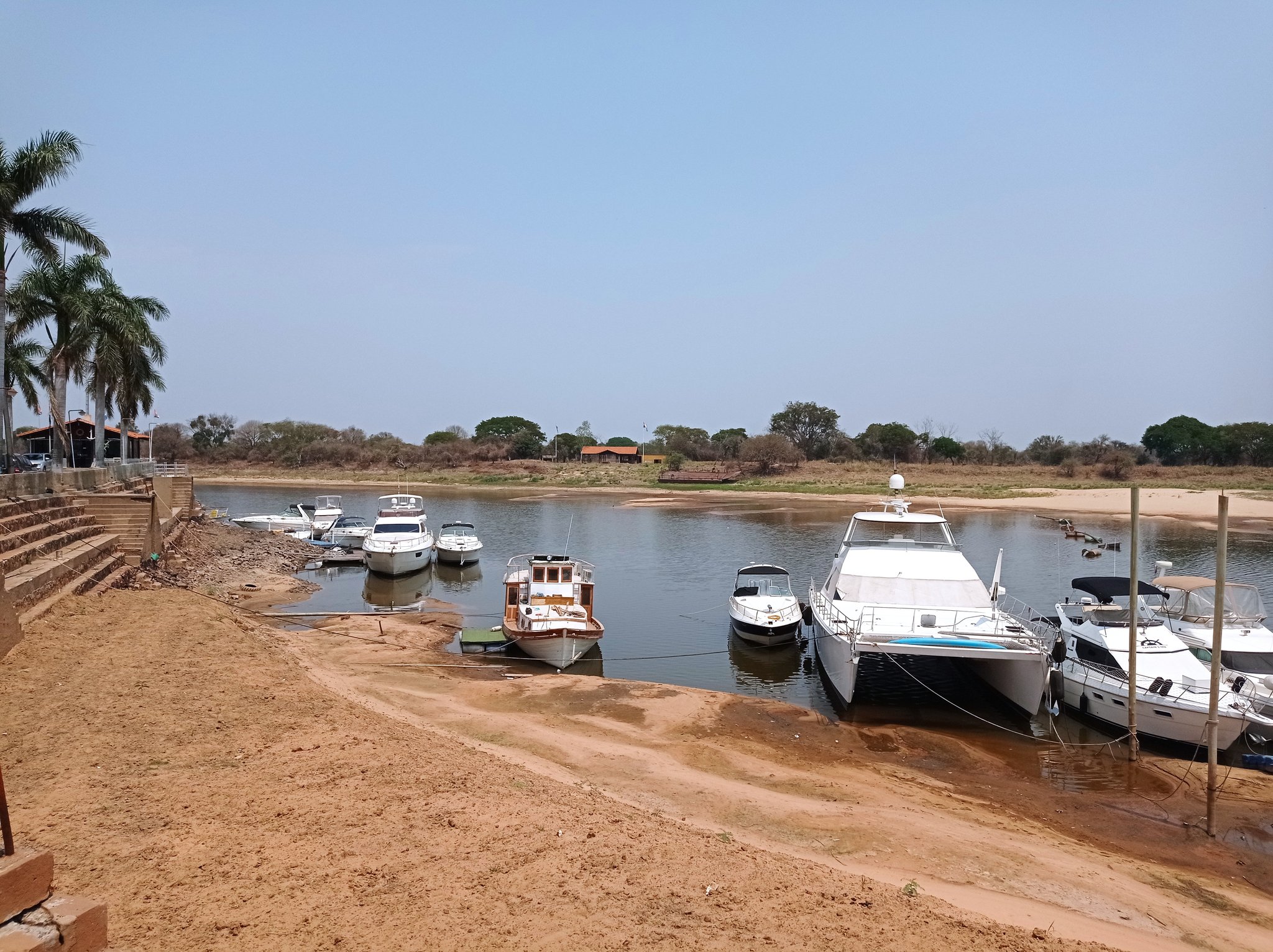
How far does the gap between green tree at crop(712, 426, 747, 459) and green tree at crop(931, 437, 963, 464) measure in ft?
90.7

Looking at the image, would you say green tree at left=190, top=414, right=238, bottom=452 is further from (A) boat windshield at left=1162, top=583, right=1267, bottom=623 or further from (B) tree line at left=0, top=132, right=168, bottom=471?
(A) boat windshield at left=1162, top=583, right=1267, bottom=623

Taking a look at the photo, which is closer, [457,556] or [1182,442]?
[457,556]

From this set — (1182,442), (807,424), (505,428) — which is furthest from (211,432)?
(1182,442)

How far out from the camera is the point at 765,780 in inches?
475

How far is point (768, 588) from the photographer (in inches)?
1004

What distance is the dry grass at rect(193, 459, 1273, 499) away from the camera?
264ft

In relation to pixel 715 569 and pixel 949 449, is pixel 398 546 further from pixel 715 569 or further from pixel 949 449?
pixel 949 449

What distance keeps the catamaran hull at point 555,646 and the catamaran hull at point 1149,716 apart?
10851mm

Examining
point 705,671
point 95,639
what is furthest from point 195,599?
point 705,671

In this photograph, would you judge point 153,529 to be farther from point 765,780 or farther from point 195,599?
point 765,780

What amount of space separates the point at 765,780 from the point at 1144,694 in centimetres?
809

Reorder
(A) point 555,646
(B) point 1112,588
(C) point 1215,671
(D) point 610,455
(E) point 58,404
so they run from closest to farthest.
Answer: (C) point 1215,671 < (B) point 1112,588 < (A) point 555,646 < (E) point 58,404 < (D) point 610,455

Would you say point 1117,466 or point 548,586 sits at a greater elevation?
point 1117,466

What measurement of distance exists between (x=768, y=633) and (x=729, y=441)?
106 m
